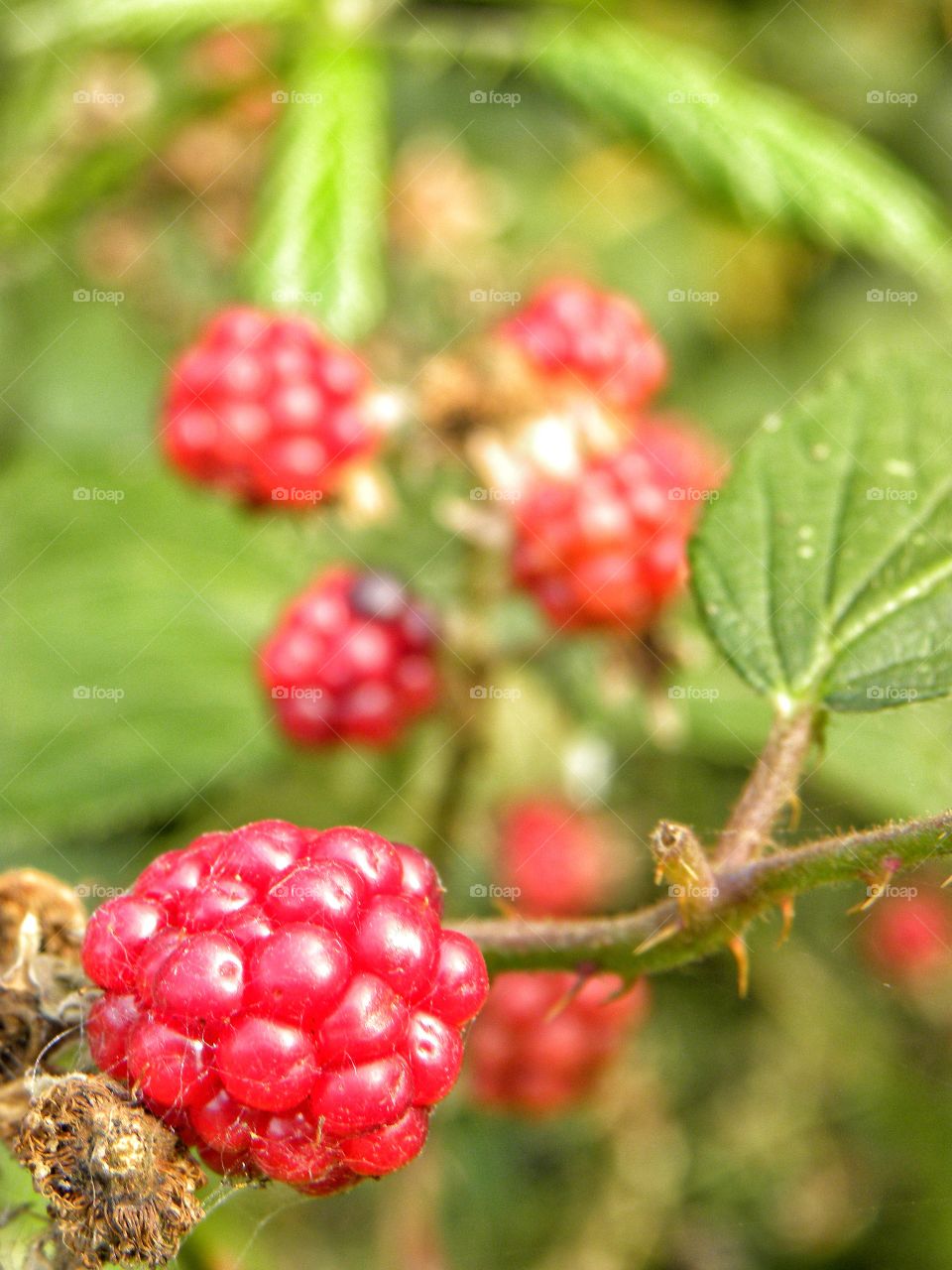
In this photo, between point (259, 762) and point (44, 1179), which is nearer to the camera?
point (44, 1179)

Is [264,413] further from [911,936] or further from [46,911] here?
[911,936]

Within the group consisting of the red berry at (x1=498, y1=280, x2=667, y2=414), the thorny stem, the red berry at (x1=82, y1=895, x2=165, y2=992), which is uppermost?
the thorny stem

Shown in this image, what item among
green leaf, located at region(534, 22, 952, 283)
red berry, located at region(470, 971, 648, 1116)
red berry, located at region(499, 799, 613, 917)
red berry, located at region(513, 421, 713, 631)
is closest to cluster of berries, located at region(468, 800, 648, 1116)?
red berry, located at region(470, 971, 648, 1116)

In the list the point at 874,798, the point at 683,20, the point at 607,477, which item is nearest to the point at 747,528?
the point at 607,477

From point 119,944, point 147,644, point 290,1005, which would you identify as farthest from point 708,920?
point 147,644

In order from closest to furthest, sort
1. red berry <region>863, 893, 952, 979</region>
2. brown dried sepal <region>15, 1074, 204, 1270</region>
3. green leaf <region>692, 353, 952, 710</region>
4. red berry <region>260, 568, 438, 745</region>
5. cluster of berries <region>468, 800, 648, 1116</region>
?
brown dried sepal <region>15, 1074, 204, 1270</region> → green leaf <region>692, 353, 952, 710</region> → red berry <region>260, 568, 438, 745</region> → cluster of berries <region>468, 800, 648, 1116</region> → red berry <region>863, 893, 952, 979</region>

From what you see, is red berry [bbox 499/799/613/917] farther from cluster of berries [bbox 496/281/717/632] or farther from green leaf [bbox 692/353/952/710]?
green leaf [bbox 692/353/952/710]

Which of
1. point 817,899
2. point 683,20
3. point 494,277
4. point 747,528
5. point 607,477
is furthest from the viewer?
point 683,20

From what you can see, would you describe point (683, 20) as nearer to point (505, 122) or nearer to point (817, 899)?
point (505, 122)
